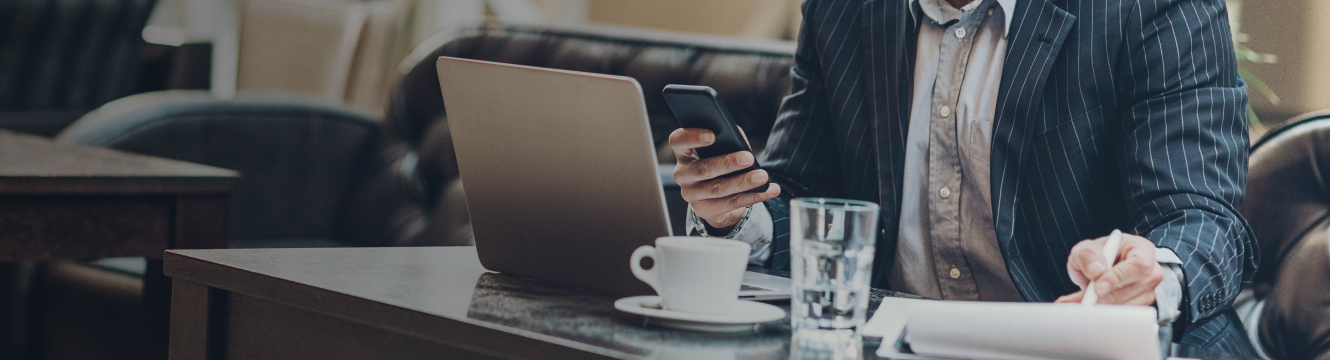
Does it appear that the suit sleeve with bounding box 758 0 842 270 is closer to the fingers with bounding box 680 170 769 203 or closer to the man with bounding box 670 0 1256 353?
the man with bounding box 670 0 1256 353

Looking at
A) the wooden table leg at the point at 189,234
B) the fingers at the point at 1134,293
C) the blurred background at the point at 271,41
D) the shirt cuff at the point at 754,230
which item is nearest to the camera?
the fingers at the point at 1134,293

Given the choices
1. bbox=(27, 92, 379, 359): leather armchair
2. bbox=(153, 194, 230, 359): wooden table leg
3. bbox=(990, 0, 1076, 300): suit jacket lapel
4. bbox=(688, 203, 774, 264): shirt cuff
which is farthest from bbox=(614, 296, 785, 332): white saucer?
bbox=(27, 92, 379, 359): leather armchair

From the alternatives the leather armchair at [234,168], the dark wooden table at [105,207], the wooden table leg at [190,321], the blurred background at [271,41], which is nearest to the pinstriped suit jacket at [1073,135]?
the wooden table leg at [190,321]

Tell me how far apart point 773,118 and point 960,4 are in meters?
0.45


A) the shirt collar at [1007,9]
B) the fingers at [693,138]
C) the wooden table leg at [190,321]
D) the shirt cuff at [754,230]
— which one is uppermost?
the shirt collar at [1007,9]

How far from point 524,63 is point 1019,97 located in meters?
0.96

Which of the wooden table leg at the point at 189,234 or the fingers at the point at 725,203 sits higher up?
the fingers at the point at 725,203

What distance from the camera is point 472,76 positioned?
0.74 m

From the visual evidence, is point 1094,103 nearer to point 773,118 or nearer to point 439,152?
point 773,118

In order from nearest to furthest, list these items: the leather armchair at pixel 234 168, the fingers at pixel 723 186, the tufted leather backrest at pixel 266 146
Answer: the fingers at pixel 723 186, the leather armchair at pixel 234 168, the tufted leather backrest at pixel 266 146

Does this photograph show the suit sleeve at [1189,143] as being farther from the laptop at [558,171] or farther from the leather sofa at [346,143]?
the leather sofa at [346,143]

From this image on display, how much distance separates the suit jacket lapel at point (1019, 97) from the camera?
106cm

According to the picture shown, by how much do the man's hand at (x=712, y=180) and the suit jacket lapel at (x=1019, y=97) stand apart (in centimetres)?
27

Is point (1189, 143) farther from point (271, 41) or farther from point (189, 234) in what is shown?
point (271, 41)
